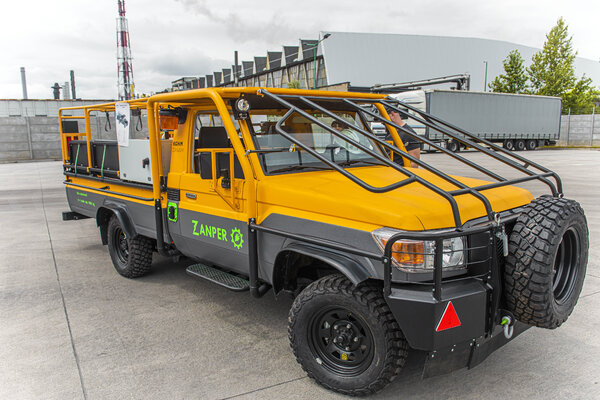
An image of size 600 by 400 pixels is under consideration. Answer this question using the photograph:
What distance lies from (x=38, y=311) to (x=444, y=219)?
4024mm

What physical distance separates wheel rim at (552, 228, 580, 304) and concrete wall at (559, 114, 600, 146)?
35.8 metres

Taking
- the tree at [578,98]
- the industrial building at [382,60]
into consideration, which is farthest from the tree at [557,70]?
the industrial building at [382,60]

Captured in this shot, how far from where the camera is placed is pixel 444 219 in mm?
2873

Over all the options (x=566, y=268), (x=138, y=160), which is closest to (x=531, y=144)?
(x=566, y=268)

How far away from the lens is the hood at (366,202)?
9.28 ft

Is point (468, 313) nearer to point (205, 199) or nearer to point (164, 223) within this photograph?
point (205, 199)

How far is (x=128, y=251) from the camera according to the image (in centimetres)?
554

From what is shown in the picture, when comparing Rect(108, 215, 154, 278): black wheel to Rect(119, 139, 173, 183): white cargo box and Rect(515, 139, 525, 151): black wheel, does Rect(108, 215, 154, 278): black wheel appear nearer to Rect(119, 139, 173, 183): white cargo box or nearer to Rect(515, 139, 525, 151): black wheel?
Rect(119, 139, 173, 183): white cargo box

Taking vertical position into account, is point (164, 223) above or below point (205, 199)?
below

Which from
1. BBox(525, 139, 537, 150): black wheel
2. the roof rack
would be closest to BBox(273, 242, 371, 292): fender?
the roof rack

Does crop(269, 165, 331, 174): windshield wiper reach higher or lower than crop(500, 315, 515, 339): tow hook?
higher

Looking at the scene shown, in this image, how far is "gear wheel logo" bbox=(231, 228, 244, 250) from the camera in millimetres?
3803

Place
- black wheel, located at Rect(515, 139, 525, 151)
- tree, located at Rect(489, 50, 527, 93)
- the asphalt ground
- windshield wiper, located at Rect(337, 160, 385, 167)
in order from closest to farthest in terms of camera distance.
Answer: the asphalt ground
windshield wiper, located at Rect(337, 160, 385, 167)
black wheel, located at Rect(515, 139, 525, 151)
tree, located at Rect(489, 50, 527, 93)

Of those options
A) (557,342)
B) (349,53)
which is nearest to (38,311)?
(557,342)
